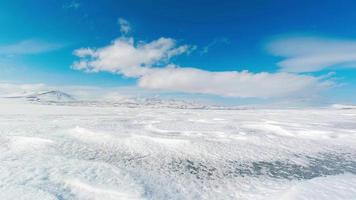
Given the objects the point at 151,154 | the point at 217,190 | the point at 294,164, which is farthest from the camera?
the point at 151,154

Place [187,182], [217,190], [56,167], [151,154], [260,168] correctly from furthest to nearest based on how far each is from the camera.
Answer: [151,154] < [260,168] < [56,167] < [187,182] < [217,190]

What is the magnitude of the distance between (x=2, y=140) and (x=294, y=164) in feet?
35.7

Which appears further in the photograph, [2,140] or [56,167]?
[2,140]

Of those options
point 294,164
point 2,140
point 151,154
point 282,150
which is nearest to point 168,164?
point 151,154

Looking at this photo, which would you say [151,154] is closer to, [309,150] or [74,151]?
[74,151]

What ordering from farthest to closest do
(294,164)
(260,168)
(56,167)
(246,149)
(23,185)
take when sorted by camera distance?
1. (246,149)
2. (294,164)
3. (260,168)
4. (56,167)
5. (23,185)

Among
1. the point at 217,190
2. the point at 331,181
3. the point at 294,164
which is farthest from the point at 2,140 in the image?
the point at 331,181

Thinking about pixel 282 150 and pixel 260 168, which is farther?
pixel 282 150

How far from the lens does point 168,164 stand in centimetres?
852

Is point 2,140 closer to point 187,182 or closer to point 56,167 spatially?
point 56,167

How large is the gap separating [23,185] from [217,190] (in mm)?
4014

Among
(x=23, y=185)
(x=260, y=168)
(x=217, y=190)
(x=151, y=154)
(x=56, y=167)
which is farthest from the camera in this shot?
(x=151, y=154)

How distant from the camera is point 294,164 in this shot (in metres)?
8.85

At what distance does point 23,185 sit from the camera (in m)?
5.77
